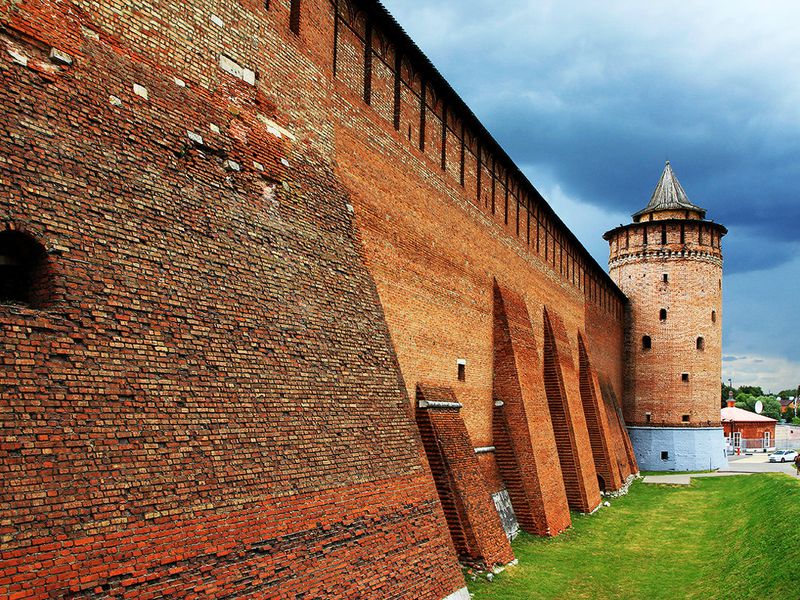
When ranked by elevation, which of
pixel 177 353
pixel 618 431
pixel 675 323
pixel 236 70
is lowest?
pixel 618 431

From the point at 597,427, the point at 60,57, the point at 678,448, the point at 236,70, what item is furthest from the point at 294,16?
the point at 678,448

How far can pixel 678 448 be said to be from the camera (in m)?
33.2

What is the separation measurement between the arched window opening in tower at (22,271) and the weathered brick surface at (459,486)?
23.8 feet

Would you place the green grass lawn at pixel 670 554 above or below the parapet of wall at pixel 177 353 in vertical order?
below

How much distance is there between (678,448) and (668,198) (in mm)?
12760

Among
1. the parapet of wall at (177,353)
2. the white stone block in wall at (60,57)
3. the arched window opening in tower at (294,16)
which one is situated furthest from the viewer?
the arched window opening in tower at (294,16)

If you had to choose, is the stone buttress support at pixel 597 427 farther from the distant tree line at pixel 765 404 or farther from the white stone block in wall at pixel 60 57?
the distant tree line at pixel 765 404

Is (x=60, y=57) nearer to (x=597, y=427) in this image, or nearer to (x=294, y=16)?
(x=294, y=16)

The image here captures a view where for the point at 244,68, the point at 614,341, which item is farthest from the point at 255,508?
the point at 614,341

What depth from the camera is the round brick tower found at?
109 feet

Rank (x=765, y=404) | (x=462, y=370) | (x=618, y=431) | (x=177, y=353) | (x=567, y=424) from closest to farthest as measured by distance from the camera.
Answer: (x=177, y=353) → (x=462, y=370) → (x=567, y=424) → (x=618, y=431) → (x=765, y=404)

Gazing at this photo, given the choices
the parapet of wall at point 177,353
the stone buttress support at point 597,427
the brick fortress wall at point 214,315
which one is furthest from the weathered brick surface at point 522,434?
the stone buttress support at point 597,427

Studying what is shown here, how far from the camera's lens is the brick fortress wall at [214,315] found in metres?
5.17

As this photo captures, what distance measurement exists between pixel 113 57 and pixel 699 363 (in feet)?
107
